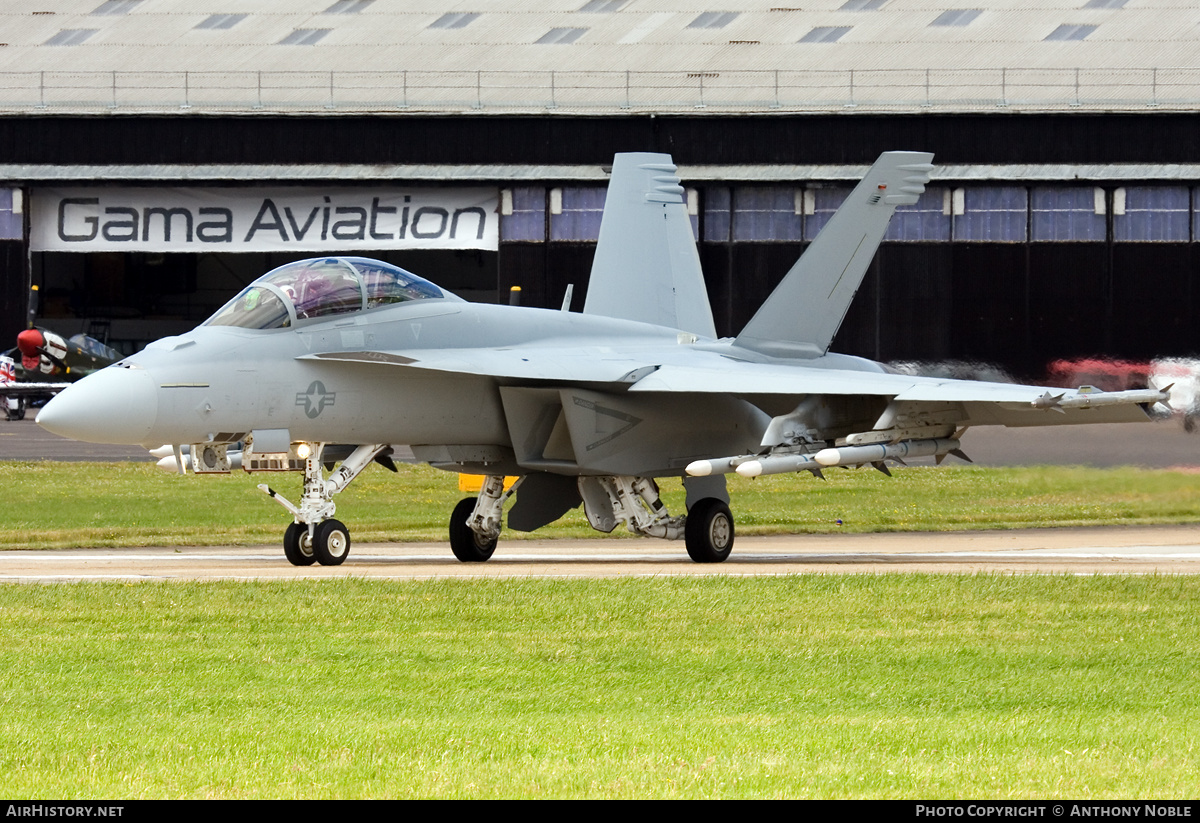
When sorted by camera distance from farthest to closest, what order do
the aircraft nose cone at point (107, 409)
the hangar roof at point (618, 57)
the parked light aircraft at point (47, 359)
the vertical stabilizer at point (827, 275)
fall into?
the hangar roof at point (618, 57), the parked light aircraft at point (47, 359), the vertical stabilizer at point (827, 275), the aircraft nose cone at point (107, 409)

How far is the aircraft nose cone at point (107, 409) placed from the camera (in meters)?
14.2

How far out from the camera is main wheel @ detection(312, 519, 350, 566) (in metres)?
16.0

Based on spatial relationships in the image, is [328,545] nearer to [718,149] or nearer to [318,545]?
[318,545]

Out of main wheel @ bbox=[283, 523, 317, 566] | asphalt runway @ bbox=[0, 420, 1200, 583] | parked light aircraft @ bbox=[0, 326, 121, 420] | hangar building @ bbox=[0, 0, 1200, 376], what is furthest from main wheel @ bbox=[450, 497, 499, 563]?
parked light aircraft @ bbox=[0, 326, 121, 420]

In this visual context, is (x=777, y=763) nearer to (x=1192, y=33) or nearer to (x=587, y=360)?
(x=587, y=360)

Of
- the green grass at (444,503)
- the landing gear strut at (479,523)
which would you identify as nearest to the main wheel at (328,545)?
the landing gear strut at (479,523)

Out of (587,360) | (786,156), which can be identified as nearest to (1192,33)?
(786,156)

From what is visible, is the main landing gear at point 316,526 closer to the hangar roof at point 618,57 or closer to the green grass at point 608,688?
the green grass at point 608,688

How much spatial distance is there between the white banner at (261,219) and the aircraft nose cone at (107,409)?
28.0 meters

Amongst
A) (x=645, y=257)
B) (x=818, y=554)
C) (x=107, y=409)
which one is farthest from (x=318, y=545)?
(x=645, y=257)

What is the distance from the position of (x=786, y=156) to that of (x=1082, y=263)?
7.49 m

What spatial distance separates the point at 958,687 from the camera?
921 cm

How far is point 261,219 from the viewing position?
141 ft

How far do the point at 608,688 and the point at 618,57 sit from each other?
36.3m
